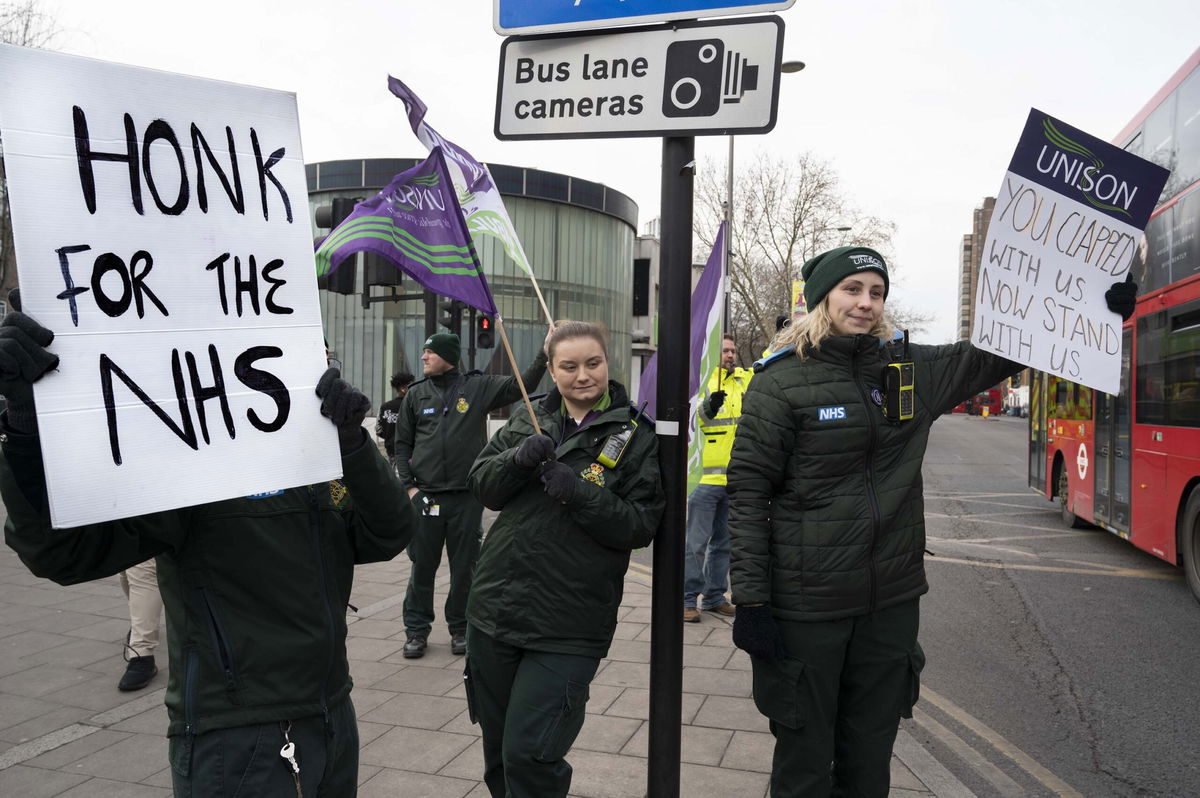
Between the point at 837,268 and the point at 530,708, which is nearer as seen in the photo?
the point at 530,708

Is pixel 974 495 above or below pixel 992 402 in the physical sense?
below

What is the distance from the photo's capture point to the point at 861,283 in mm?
2781

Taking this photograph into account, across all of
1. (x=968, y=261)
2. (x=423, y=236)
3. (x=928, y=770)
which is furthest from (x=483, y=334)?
(x=968, y=261)

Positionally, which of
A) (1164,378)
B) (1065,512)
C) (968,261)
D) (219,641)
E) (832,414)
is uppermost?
(968,261)

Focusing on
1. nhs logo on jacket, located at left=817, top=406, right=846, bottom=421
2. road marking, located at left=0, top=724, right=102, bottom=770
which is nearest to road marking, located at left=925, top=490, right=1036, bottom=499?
nhs logo on jacket, located at left=817, top=406, right=846, bottom=421

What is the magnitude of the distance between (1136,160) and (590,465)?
2098mm

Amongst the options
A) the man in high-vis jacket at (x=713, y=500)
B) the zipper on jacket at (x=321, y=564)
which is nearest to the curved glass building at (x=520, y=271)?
the man in high-vis jacket at (x=713, y=500)

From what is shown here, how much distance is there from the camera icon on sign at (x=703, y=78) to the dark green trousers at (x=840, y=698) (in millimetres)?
1510

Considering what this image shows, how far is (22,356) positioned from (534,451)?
136 centimetres

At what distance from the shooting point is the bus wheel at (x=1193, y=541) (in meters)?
7.36

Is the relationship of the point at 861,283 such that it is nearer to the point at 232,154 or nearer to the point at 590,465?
the point at 590,465

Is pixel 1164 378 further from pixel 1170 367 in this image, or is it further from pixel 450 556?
pixel 450 556

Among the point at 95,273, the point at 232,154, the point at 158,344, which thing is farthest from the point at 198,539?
the point at 232,154

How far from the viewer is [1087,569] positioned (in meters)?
8.69
